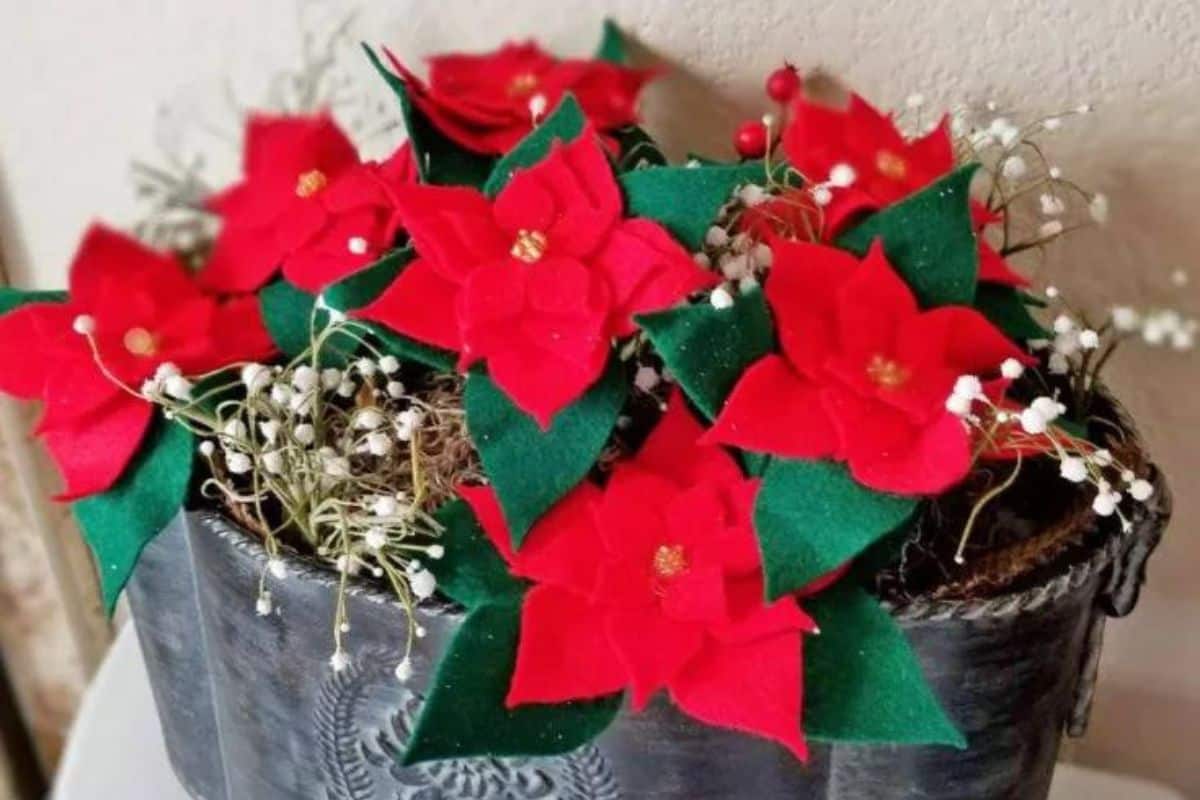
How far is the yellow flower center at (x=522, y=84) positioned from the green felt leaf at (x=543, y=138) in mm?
102

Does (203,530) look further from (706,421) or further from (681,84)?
(681,84)

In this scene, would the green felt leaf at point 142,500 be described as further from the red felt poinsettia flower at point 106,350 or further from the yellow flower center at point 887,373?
the yellow flower center at point 887,373

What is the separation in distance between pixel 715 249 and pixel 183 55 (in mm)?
348

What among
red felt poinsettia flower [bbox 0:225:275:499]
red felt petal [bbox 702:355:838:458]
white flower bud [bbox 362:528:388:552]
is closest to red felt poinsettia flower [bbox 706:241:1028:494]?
red felt petal [bbox 702:355:838:458]

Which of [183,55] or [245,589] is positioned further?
[183,55]

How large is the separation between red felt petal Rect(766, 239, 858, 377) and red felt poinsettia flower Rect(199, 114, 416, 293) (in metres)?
0.13

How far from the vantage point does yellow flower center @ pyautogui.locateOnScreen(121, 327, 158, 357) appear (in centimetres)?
52

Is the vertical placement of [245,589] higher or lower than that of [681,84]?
lower

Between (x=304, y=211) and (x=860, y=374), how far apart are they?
0.77 ft

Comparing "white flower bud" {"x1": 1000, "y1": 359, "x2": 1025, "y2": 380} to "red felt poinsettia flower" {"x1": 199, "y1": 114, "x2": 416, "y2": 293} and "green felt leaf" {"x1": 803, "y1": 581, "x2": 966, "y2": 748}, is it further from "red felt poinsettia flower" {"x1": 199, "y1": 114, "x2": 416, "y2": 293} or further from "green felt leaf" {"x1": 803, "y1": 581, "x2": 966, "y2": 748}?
"red felt poinsettia flower" {"x1": 199, "y1": 114, "x2": 416, "y2": 293}

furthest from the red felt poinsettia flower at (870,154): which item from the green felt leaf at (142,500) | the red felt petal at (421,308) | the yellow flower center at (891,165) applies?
the green felt leaf at (142,500)

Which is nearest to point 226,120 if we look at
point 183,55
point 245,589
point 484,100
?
point 183,55

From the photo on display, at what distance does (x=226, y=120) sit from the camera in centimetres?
71

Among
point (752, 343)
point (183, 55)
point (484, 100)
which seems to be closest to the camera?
point (752, 343)
